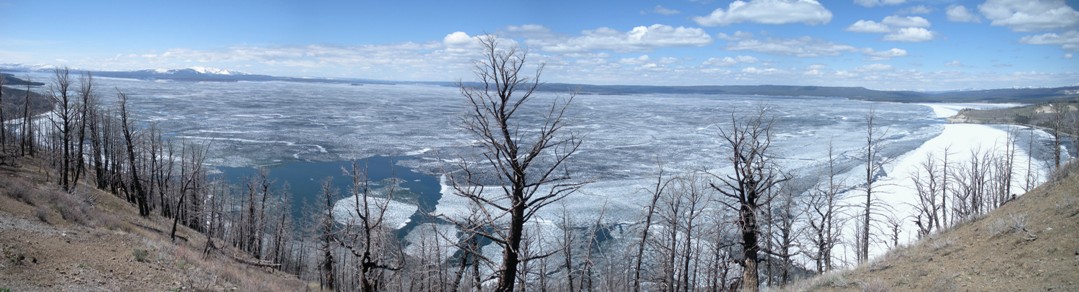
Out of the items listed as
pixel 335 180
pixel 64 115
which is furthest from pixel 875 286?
pixel 64 115

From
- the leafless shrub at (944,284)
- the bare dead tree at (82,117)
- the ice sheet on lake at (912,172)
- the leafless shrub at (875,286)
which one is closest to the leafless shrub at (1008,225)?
the leafless shrub at (944,284)

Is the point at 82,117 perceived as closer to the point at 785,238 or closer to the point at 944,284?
the point at 785,238

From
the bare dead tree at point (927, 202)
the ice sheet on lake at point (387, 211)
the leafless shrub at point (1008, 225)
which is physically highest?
the leafless shrub at point (1008, 225)

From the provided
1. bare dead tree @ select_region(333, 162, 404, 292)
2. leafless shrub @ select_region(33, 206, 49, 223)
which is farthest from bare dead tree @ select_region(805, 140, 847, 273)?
leafless shrub @ select_region(33, 206, 49, 223)

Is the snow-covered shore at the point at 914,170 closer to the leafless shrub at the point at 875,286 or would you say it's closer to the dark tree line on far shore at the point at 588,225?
the dark tree line on far shore at the point at 588,225

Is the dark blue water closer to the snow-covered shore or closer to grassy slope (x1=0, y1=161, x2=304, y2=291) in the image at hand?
grassy slope (x1=0, y1=161, x2=304, y2=291)

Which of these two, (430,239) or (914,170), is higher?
(914,170)

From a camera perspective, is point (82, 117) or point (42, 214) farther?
point (82, 117)
